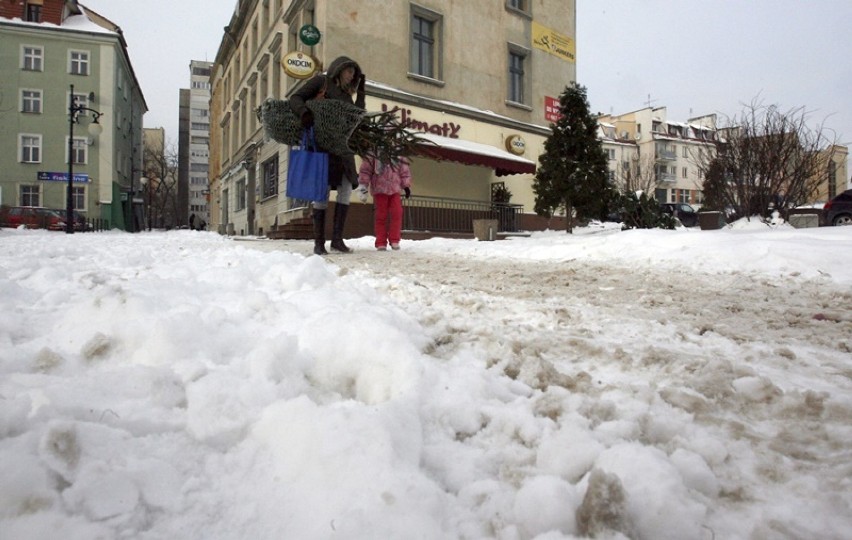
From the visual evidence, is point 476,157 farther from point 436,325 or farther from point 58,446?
point 58,446

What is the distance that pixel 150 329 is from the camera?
5.01 feet

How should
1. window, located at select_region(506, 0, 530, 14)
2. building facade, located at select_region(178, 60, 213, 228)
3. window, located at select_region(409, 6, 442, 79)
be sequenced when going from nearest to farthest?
window, located at select_region(409, 6, 442, 79) → window, located at select_region(506, 0, 530, 14) → building facade, located at select_region(178, 60, 213, 228)

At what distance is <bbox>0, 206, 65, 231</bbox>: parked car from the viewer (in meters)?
19.7

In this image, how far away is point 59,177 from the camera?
27.2 meters

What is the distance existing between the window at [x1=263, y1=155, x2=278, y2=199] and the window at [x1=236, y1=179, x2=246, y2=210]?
452 centimetres

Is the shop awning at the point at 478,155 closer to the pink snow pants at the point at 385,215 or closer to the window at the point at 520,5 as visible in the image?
the window at the point at 520,5

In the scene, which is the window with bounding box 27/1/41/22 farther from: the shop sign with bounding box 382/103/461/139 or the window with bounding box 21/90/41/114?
the shop sign with bounding box 382/103/461/139

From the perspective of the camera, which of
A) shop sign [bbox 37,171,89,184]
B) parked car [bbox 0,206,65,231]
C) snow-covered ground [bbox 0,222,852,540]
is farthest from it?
shop sign [bbox 37,171,89,184]

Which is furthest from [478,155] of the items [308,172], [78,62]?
[78,62]

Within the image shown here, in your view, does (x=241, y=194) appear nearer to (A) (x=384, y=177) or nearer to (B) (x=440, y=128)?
(B) (x=440, y=128)

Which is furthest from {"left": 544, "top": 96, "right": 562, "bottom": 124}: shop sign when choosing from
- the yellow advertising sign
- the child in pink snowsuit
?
the child in pink snowsuit

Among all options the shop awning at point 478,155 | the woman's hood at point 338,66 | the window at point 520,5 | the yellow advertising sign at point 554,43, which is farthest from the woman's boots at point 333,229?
the yellow advertising sign at point 554,43

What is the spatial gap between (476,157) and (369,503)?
523 inches

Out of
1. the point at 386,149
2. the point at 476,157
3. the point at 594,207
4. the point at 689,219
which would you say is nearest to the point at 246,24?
the point at 476,157
